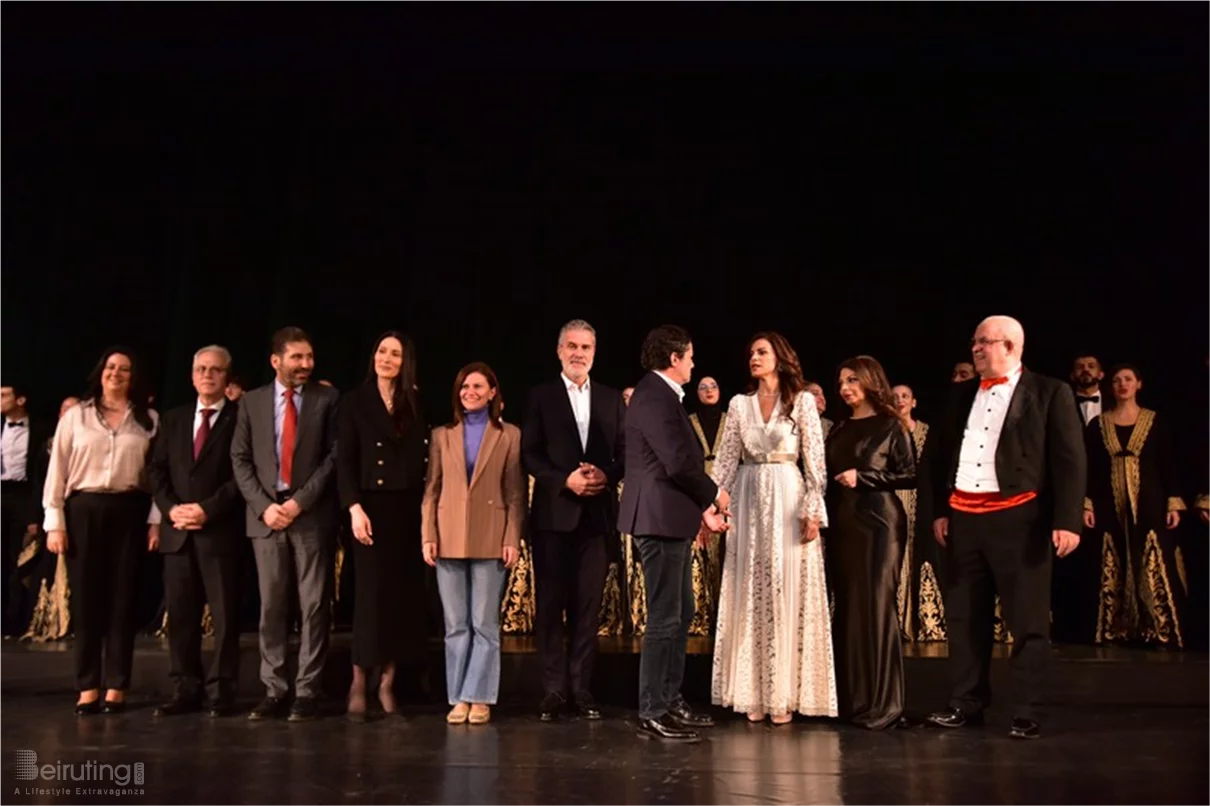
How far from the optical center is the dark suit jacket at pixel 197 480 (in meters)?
4.08

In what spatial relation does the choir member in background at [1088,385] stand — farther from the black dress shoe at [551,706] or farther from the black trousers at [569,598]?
the black dress shoe at [551,706]

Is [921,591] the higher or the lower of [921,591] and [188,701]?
the higher

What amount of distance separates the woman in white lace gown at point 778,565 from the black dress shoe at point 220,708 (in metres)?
1.88

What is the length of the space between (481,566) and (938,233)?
393 cm

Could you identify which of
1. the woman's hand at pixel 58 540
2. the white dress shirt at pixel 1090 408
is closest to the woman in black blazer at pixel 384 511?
the woman's hand at pixel 58 540

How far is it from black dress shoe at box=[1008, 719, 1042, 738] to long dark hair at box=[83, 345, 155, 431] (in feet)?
11.5

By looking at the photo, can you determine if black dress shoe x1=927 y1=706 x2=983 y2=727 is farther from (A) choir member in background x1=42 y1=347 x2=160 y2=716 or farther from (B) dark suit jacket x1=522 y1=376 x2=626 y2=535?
(A) choir member in background x1=42 y1=347 x2=160 y2=716

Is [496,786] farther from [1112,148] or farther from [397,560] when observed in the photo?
[1112,148]

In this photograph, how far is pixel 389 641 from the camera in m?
3.93

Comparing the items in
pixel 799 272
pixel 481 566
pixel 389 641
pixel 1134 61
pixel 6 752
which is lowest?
pixel 6 752

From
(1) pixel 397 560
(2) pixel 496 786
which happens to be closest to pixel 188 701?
(1) pixel 397 560

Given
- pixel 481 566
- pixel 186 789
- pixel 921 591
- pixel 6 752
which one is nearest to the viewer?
pixel 186 789

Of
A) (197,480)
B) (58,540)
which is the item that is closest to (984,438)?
(197,480)

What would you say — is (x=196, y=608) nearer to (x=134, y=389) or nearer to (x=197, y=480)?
(x=197, y=480)
